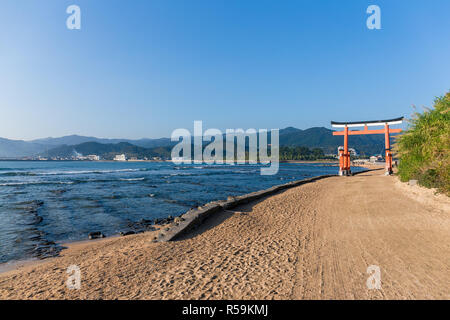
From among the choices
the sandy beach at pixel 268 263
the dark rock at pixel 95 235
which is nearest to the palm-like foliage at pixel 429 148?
the sandy beach at pixel 268 263

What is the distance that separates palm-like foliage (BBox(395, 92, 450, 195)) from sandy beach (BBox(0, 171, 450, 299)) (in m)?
1.90

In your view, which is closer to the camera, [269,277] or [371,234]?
[269,277]

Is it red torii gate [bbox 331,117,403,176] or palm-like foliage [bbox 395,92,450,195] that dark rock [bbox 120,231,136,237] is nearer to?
palm-like foliage [bbox 395,92,450,195]

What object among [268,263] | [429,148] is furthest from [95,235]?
[429,148]

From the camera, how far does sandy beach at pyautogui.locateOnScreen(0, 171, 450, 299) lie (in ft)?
13.0

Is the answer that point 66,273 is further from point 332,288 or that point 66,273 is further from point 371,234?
point 371,234

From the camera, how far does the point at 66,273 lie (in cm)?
505

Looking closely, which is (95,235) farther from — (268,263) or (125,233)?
(268,263)

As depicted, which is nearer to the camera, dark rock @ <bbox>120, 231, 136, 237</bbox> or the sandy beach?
the sandy beach

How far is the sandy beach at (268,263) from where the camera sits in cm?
395

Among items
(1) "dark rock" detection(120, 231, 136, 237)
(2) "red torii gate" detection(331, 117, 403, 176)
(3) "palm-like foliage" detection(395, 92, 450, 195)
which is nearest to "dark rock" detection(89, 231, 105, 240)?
(1) "dark rock" detection(120, 231, 136, 237)

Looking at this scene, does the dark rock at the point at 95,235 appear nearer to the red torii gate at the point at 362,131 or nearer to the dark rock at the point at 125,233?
the dark rock at the point at 125,233

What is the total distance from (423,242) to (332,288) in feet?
12.5

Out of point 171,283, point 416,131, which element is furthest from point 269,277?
point 416,131
